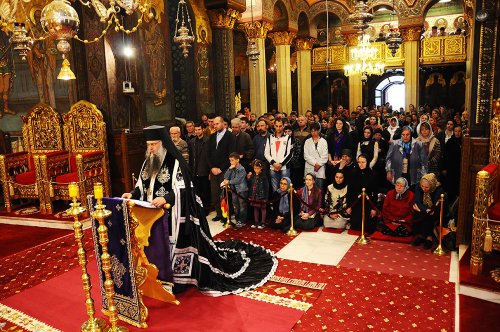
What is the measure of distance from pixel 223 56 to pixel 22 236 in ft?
22.0

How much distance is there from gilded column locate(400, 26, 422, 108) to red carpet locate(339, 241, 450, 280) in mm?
12118

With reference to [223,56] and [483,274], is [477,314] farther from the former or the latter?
[223,56]

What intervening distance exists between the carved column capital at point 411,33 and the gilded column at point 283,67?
4.33 meters

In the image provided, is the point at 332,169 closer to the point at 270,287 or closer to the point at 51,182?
the point at 270,287

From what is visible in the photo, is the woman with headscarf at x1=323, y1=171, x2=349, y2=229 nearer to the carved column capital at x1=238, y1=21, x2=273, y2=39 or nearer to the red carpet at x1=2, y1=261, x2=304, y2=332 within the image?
the red carpet at x1=2, y1=261, x2=304, y2=332

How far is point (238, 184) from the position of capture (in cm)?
727

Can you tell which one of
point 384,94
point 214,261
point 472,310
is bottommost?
point 472,310

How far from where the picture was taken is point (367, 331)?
396 centimetres

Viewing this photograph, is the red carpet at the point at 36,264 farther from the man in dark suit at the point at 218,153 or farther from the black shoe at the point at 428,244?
the black shoe at the point at 428,244

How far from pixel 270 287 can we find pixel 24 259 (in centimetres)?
372

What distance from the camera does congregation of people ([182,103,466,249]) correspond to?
6.43 metres

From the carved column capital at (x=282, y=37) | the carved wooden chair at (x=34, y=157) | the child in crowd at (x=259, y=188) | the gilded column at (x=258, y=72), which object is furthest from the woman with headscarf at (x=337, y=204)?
the carved column capital at (x=282, y=37)

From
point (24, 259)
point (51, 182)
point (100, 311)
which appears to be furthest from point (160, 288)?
point (51, 182)

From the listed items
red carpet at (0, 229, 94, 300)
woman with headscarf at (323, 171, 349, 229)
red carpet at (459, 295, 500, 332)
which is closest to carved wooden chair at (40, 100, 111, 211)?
red carpet at (0, 229, 94, 300)
